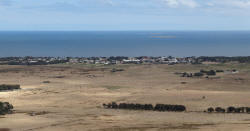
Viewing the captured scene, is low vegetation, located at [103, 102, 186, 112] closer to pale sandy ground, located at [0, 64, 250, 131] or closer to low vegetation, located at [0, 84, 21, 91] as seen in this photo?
pale sandy ground, located at [0, 64, 250, 131]

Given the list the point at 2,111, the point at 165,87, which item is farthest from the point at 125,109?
the point at 165,87

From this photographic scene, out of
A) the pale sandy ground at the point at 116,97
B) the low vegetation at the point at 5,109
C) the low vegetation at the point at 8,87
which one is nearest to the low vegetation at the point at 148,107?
the pale sandy ground at the point at 116,97

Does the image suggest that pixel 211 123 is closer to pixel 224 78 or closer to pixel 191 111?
pixel 191 111

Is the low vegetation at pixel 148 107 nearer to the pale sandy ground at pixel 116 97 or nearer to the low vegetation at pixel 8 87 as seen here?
the pale sandy ground at pixel 116 97

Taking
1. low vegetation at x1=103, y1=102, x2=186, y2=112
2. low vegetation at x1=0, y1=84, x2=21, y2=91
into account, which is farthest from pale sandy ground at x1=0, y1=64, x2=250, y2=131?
low vegetation at x1=0, y1=84, x2=21, y2=91

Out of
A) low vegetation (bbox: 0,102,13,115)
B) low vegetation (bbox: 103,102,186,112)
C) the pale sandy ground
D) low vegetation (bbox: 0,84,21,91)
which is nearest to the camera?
the pale sandy ground

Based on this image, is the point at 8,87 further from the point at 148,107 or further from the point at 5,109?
the point at 148,107

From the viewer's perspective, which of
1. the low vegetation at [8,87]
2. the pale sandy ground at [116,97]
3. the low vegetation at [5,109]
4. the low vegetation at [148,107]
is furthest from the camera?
the low vegetation at [8,87]

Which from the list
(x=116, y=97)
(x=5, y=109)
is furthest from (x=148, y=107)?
(x=5, y=109)
